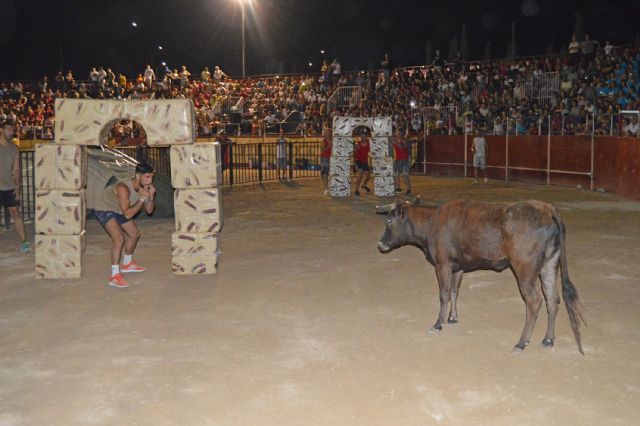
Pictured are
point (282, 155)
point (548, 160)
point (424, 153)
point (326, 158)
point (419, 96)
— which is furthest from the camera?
point (419, 96)

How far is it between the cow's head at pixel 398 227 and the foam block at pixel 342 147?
41.7 feet

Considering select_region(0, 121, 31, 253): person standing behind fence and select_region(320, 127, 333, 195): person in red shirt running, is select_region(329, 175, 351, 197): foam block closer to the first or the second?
select_region(320, 127, 333, 195): person in red shirt running

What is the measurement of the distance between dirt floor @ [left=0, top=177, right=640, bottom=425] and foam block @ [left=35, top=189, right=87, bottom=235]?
2.36ft

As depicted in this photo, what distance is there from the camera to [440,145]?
Result: 90.5 feet

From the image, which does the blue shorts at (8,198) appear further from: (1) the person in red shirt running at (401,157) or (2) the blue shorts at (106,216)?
(1) the person in red shirt running at (401,157)

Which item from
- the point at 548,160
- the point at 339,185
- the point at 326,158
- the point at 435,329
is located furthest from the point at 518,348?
the point at 548,160

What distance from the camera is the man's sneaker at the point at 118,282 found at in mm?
8891

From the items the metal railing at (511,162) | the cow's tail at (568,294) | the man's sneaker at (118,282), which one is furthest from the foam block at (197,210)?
the metal railing at (511,162)

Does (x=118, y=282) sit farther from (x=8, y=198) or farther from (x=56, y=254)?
(x=8, y=198)

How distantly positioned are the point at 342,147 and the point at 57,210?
1171 centimetres

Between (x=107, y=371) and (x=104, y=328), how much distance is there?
4.40ft

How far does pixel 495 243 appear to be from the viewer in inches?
254

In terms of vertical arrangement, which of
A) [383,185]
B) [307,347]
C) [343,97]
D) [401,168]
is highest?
[343,97]

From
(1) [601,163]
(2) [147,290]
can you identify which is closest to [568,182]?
(1) [601,163]
